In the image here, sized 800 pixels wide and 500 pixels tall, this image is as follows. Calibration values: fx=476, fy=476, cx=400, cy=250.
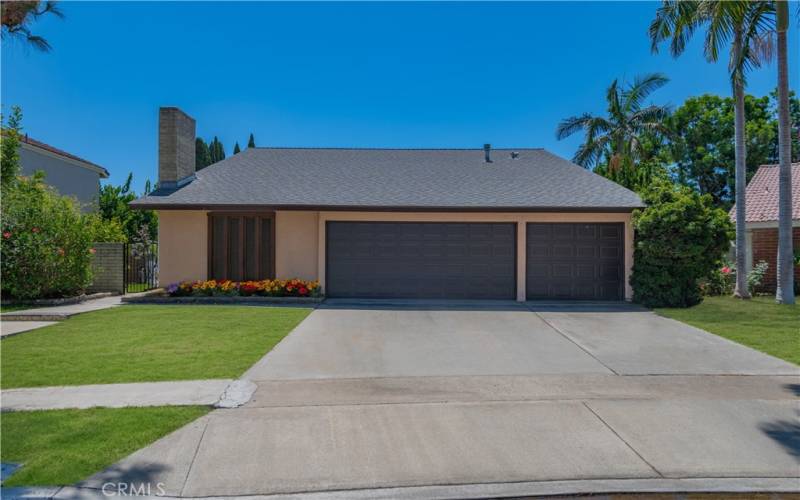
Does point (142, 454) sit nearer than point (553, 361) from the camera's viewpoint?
Yes

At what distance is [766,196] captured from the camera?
18547mm

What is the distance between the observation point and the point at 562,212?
45.4 ft

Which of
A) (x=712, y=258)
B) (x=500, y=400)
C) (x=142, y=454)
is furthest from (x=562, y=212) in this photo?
(x=142, y=454)

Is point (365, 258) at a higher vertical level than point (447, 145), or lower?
lower

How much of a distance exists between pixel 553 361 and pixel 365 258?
25.8ft

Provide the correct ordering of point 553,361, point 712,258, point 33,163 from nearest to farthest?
point 553,361 → point 712,258 → point 33,163

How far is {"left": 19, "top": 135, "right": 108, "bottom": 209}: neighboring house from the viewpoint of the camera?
21.1m

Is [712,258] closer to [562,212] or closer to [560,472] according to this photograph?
[562,212]

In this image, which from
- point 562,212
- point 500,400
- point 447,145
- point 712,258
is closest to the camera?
point 500,400

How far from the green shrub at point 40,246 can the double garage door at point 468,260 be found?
6.96 metres

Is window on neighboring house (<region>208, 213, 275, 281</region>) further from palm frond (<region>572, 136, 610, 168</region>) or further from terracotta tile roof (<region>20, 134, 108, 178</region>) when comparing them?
palm frond (<region>572, 136, 610, 168</region>)

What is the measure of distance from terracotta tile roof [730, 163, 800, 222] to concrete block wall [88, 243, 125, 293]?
21653 millimetres

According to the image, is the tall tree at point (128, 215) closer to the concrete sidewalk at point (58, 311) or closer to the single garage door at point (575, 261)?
the concrete sidewalk at point (58, 311)

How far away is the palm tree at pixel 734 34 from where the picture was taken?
43.1ft
